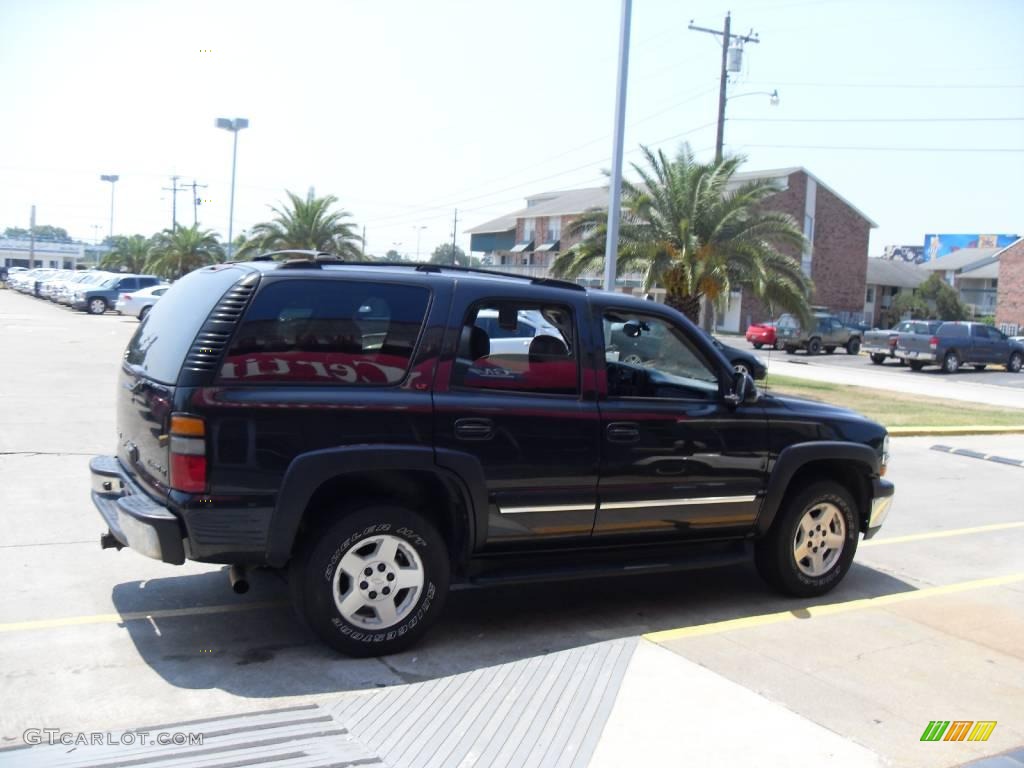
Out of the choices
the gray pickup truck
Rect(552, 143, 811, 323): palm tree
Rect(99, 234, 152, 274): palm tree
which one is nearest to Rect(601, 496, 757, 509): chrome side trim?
Rect(552, 143, 811, 323): palm tree

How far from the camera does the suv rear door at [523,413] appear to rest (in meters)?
5.18

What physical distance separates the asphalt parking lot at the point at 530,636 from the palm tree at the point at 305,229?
3117 centimetres

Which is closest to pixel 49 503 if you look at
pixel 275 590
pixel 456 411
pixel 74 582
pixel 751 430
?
pixel 74 582

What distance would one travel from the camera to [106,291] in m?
41.8

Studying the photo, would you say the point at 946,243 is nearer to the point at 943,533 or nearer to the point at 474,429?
the point at 943,533

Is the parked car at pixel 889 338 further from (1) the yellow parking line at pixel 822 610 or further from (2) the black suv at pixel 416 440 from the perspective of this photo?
(2) the black suv at pixel 416 440

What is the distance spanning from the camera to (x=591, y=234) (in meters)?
24.4

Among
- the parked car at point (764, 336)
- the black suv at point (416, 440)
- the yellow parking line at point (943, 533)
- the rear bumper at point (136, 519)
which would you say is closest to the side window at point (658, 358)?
the black suv at point (416, 440)

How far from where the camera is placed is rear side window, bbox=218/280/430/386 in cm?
477

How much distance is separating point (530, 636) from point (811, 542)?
2.04 meters

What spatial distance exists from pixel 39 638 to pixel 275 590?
1.38m

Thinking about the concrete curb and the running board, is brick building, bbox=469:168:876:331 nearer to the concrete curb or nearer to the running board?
the concrete curb

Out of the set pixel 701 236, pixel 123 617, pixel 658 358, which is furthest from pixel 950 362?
pixel 123 617

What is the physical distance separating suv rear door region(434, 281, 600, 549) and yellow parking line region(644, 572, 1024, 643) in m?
0.77
